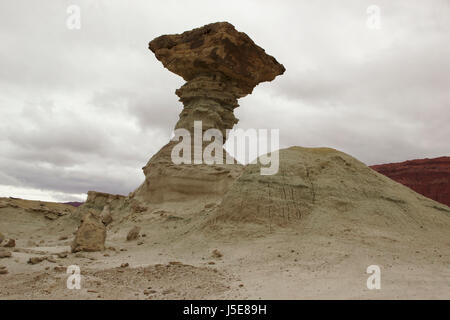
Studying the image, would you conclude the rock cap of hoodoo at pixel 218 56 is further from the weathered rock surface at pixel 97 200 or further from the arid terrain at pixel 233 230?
the weathered rock surface at pixel 97 200

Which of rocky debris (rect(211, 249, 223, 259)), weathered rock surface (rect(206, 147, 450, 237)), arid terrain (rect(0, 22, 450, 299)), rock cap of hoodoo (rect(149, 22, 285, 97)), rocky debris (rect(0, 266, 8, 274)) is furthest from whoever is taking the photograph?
rock cap of hoodoo (rect(149, 22, 285, 97))

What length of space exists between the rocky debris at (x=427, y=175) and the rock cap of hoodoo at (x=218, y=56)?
36.2 meters

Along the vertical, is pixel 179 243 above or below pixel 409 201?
below

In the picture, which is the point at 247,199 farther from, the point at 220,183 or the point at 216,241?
the point at 220,183

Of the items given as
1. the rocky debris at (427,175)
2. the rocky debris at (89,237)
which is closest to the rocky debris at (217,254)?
the rocky debris at (89,237)

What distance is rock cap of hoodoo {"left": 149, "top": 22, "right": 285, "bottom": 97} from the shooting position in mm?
18422

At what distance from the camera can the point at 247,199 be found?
1048 centimetres

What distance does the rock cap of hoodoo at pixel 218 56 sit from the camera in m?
18.4

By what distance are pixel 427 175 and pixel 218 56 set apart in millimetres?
41595

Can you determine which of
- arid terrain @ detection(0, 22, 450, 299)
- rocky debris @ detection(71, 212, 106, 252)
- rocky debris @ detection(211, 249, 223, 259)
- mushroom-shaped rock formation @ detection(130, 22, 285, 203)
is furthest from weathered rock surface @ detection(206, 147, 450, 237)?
mushroom-shaped rock formation @ detection(130, 22, 285, 203)

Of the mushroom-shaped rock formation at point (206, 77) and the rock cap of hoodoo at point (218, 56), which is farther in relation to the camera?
the rock cap of hoodoo at point (218, 56)

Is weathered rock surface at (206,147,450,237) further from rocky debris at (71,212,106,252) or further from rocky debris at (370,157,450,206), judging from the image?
rocky debris at (370,157,450,206)

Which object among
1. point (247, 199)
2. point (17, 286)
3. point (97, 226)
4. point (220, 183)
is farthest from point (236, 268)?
point (220, 183)
